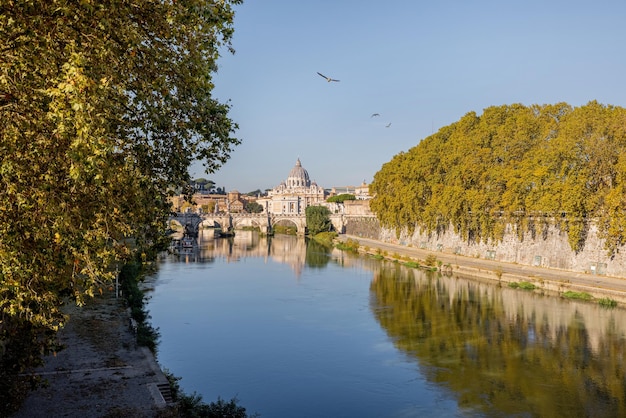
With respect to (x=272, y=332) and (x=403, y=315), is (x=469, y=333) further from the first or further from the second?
(x=272, y=332)

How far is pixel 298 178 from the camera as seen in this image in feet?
618

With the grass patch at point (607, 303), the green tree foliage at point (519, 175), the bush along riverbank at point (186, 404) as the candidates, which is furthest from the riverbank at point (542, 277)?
the bush along riverbank at point (186, 404)

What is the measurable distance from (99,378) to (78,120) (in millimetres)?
10383

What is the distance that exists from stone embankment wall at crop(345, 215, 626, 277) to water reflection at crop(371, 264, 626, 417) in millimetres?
5194

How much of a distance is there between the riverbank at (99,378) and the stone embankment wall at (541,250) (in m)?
26.2

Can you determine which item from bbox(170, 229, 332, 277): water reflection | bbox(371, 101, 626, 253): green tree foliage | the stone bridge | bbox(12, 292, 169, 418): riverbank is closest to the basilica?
the stone bridge

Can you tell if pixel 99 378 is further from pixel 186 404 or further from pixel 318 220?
pixel 318 220

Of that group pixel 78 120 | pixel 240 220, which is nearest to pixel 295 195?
pixel 240 220

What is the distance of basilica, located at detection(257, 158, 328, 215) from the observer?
16062cm

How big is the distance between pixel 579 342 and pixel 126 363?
54.3ft

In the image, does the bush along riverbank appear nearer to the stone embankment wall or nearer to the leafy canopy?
the leafy canopy

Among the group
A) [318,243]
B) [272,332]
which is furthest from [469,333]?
[318,243]

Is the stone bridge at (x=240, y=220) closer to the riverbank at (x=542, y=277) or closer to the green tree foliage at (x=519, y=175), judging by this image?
the green tree foliage at (x=519, y=175)

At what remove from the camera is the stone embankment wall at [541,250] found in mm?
33000
